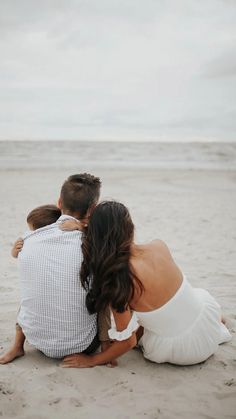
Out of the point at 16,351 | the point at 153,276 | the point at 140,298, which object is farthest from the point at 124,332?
the point at 16,351

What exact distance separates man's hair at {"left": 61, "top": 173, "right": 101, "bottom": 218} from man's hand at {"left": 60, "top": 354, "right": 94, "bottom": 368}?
0.95 metres

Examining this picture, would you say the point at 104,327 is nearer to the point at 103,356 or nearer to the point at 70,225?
the point at 103,356

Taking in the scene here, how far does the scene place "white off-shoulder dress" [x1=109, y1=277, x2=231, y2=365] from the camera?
248cm

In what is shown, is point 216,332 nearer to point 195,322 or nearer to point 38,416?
point 195,322

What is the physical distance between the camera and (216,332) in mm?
2691

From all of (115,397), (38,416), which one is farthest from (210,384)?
(38,416)

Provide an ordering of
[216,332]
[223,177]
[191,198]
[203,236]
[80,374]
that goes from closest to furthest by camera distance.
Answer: [80,374] < [216,332] < [203,236] < [191,198] < [223,177]

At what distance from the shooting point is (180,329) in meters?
2.54

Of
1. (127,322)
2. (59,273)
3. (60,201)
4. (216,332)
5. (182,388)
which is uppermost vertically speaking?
(60,201)

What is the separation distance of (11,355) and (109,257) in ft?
3.46

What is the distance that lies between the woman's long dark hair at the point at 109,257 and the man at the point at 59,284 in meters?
0.12

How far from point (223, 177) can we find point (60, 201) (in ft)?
46.5

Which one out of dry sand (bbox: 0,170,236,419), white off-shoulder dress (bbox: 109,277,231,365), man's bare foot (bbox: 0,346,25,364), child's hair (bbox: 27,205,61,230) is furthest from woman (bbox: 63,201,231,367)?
child's hair (bbox: 27,205,61,230)

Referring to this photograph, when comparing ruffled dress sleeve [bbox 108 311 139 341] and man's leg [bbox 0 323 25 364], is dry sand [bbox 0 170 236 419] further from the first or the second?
ruffled dress sleeve [bbox 108 311 139 341]
